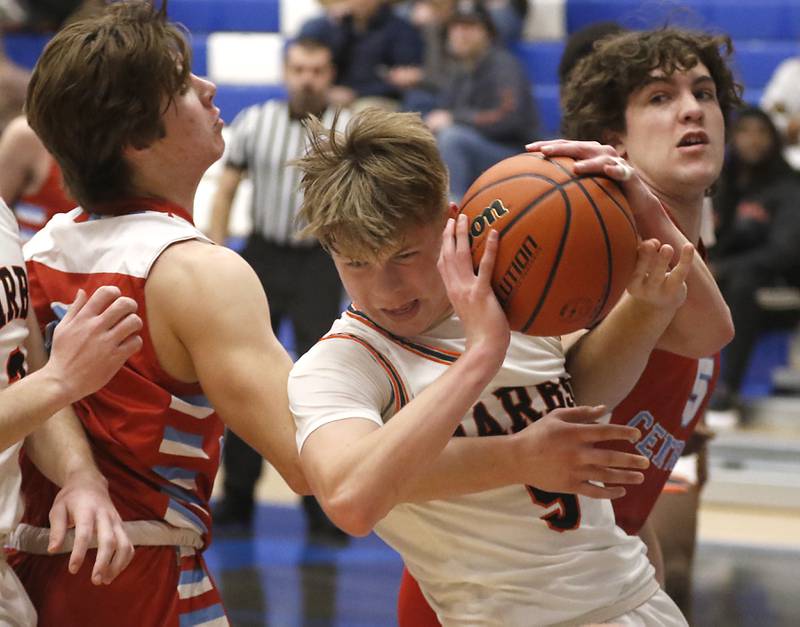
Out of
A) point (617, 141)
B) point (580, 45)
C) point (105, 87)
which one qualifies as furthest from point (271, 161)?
point (105, 87)

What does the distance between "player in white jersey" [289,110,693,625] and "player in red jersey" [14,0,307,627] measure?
0.17 meters

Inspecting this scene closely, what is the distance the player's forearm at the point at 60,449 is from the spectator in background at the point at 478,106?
6087 millimetres

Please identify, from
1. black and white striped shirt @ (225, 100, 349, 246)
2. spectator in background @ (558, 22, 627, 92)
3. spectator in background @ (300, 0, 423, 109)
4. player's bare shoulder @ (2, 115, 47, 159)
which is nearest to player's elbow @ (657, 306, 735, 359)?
spectator in background @ (558, 22, 627, 92)

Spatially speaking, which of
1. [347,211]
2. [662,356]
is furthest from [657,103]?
[347,211]

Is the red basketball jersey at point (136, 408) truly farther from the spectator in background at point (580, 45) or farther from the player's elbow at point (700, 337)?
the spectator in background at point (580, 45)

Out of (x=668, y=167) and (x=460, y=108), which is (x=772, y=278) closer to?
(x=460, y=108)

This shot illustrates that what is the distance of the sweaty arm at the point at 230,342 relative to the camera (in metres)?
2.28

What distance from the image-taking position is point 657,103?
2.81m

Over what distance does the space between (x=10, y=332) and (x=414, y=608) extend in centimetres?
97

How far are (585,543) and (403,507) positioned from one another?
0.34m

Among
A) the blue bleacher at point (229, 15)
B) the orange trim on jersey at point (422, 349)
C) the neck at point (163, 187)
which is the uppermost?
the neck at point (163, 187)

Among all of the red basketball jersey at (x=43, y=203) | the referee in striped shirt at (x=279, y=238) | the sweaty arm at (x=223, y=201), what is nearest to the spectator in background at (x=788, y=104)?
the referee in striped shirt at (x=279, y=238)

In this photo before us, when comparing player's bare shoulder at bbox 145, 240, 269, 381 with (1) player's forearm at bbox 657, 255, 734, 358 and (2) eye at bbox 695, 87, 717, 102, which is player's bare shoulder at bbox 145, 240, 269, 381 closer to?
(1) player's forearm at bbox 657, 255, 734, 358

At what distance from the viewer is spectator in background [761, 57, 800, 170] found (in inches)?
349
